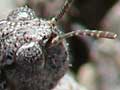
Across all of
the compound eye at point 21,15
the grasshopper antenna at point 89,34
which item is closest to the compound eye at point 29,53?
the grasshopper antenna at point 89,34

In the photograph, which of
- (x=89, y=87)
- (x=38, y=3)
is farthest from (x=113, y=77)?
(x=38, y=3)

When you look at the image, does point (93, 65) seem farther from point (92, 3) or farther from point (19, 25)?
point (19, 25)

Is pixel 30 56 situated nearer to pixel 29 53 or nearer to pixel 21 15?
pixel 29 53

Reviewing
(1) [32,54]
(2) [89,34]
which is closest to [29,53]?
(1) [32,54]

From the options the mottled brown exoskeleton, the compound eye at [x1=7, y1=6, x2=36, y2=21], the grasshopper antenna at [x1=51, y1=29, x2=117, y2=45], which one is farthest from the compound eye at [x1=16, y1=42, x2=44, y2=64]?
the compound eye at [x1=7, y1=6, x2=36, y2=21]

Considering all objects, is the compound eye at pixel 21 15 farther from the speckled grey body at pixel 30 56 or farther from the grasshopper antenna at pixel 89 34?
the grasshopper antenna at pixel 89 34

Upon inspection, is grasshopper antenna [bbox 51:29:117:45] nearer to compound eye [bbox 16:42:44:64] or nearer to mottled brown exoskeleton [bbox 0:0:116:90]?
mottled brown exoskeleton [bbox 0:0:116:90]

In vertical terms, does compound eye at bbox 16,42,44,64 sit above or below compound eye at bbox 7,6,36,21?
below
